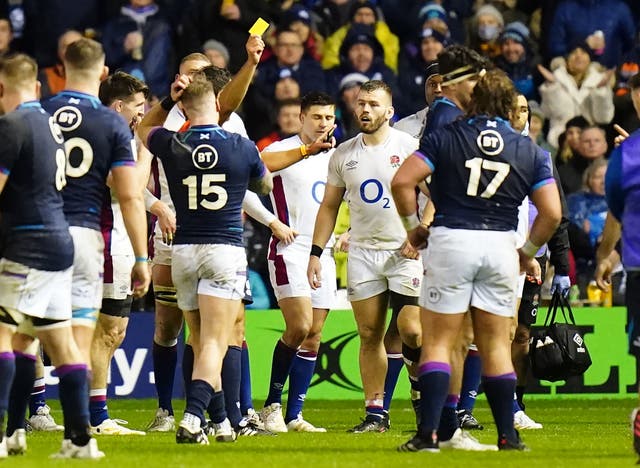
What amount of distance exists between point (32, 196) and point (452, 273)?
2.50 metres

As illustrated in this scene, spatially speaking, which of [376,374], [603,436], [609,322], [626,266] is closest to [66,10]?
[609,322]

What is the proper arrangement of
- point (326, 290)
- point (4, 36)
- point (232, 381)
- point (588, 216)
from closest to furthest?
point (232, 381)
point (326, 290)
point (588, 216)
point (4, 36)

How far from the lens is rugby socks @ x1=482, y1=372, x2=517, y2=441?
9336mm

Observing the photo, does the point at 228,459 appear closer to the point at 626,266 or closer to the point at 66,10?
the point at 626,266

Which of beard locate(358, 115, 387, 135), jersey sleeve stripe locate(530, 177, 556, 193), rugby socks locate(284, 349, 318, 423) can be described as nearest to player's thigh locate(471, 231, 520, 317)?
jersey sleeve stripe locate(530, 177, 556, 193)

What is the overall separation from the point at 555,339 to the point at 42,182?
5278 mm

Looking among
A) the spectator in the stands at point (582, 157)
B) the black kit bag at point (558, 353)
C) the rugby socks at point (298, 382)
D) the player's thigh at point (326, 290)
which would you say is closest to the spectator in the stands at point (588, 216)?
the spectator in the stands at point (582, 157)

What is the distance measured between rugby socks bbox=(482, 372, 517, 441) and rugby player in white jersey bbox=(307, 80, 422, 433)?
251 cm

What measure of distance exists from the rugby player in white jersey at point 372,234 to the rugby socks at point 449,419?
2054 millimetres

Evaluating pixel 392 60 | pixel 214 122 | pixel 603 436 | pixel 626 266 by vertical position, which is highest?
pixel 392 60

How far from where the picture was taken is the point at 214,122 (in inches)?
399

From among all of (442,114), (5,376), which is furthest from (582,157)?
(5,376)

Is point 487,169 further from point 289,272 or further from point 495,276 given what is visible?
point 289,272

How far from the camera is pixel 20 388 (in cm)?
935
